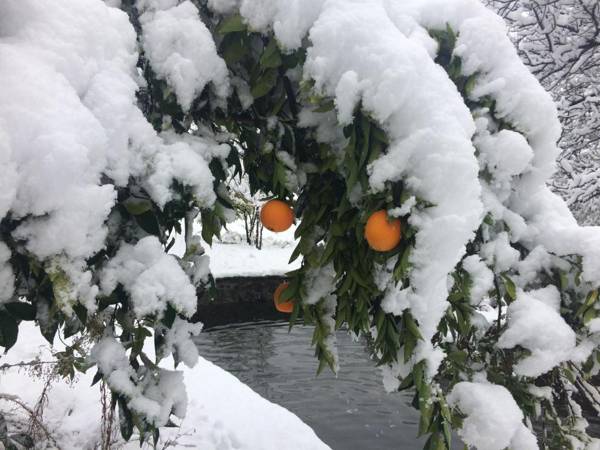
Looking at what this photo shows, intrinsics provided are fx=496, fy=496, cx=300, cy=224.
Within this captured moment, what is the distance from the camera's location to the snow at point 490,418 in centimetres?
150

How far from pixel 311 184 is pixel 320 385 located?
19.1 ft

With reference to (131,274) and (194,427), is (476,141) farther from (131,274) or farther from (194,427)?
(194,427)

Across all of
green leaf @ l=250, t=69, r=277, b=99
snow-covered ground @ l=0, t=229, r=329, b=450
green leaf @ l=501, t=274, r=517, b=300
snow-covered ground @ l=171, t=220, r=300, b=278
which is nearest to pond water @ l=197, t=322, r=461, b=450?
snow-covered ground @ l=0, t=229, r=329, b=450

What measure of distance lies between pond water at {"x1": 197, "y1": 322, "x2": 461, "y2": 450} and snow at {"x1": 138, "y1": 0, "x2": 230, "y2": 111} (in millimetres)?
4149

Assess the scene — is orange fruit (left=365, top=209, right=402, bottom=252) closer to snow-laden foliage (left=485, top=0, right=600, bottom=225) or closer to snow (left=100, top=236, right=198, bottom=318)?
snow (left=100, top=236, right=198, bottom=318)

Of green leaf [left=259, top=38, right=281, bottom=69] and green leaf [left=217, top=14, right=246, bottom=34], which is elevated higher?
green leaf [left=217, top=14, right=246, bottom=34]

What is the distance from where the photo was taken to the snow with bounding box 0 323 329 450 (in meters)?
3.36

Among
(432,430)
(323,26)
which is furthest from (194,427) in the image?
(323,26)

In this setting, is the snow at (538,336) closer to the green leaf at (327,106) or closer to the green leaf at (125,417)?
the green leaf at (327,106)

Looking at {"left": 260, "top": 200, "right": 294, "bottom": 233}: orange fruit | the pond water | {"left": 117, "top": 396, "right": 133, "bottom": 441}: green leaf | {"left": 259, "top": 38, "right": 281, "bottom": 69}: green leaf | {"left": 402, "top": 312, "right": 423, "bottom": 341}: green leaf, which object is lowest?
the pond water

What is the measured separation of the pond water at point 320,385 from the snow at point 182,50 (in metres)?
4.15

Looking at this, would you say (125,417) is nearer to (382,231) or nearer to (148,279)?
(148,279)

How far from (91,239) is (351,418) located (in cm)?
554

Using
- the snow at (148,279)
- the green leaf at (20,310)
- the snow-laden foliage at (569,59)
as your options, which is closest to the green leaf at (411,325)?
the snow at (148,279)
